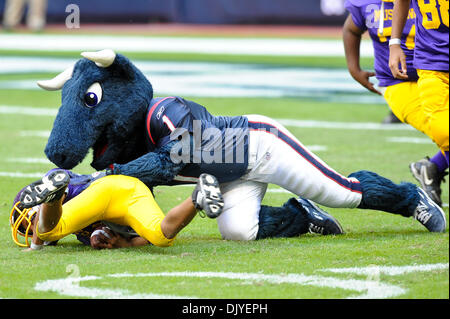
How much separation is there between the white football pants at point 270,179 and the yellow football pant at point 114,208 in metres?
0.40

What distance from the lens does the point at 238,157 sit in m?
4.52

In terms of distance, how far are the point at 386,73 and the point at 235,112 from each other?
14.8 ft

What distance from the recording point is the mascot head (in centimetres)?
429

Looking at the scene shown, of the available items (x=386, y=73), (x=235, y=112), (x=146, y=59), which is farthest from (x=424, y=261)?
(x=146, y=59)

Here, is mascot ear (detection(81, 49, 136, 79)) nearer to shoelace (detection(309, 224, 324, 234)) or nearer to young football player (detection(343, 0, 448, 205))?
shoelace (detection(309, 224, 324, 234))

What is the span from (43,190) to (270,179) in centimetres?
119

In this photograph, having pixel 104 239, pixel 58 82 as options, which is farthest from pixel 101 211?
pixel 58 82

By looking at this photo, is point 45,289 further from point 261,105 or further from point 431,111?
point 261,105

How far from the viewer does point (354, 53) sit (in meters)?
5.66

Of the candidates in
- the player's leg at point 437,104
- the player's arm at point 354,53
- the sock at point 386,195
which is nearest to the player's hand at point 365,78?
the player's arm at point 354,53

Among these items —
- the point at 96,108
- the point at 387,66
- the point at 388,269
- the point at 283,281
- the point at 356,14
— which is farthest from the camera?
the point at 356,14

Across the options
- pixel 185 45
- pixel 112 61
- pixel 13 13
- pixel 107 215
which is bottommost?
pixel 13 13

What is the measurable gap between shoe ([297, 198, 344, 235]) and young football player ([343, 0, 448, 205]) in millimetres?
643

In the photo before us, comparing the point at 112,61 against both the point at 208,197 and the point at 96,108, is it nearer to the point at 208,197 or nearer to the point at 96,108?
the point at 96,108
